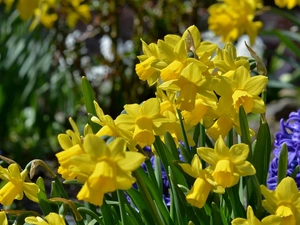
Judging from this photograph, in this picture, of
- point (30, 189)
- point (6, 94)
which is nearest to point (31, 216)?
point (30, 189)

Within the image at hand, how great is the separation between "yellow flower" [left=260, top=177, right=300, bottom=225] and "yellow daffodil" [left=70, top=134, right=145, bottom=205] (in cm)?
26

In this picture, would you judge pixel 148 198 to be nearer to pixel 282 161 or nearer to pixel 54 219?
pixel 54 219

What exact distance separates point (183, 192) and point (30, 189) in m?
0.29

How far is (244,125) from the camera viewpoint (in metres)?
1.24

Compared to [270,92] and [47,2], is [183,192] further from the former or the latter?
[270,92]

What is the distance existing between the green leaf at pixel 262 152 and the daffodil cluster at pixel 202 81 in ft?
0.31

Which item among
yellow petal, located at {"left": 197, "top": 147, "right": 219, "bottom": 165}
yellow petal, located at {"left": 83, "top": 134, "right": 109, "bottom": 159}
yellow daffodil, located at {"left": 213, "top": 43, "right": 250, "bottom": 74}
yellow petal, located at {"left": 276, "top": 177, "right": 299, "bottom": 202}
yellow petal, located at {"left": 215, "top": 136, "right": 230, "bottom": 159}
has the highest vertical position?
yellow petal, located at {"left": 83, "top": 134, "right": 109, "bottom": 159}

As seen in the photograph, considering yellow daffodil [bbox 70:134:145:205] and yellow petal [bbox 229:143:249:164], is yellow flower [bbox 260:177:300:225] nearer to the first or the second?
yellow petal [bbox 229:143:249:164]

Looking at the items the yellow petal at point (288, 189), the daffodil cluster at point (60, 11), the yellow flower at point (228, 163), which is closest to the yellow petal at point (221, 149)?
the yellow flower at point (228, 163)

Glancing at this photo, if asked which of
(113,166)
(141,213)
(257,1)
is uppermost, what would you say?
(113,166)

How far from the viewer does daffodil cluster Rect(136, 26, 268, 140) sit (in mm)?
1184

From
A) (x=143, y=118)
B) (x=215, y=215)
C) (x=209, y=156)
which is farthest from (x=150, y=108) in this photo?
(x=215, y=215)

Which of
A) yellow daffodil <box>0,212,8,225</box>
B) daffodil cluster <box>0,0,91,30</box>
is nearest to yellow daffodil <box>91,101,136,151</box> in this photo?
yellow daffodil <box>0,212,8,225</box>

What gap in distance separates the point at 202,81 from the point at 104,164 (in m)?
0.28
